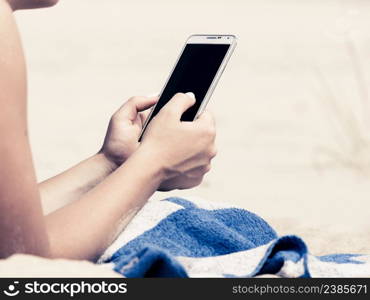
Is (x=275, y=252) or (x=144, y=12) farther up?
(x=275, y=252)

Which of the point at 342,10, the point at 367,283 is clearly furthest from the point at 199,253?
the point at 342,10

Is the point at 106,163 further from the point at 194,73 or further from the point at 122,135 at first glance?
the point at 194,73

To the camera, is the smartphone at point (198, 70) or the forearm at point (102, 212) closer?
the forearm at point (102, 212)

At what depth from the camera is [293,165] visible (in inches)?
204

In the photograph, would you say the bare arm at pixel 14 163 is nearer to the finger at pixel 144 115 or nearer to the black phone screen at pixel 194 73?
the black phone screen at pixel 194 73

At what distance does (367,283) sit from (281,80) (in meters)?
5.53

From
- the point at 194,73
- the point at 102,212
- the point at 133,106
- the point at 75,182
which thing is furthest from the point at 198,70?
the point at 102,212

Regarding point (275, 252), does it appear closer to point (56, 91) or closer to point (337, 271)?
point (337, 271)

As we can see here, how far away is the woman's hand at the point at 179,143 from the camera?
6.53ft

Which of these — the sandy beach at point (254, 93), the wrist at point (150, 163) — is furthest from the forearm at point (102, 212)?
the sandy beach at point (254, 93)

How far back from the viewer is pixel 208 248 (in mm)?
2008

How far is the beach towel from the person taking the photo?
5.44 ft

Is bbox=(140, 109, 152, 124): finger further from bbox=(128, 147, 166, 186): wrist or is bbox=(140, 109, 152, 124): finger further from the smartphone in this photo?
bbox=(128, 147, 166, 186): wrist

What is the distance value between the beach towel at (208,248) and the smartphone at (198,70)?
260 millimetres
